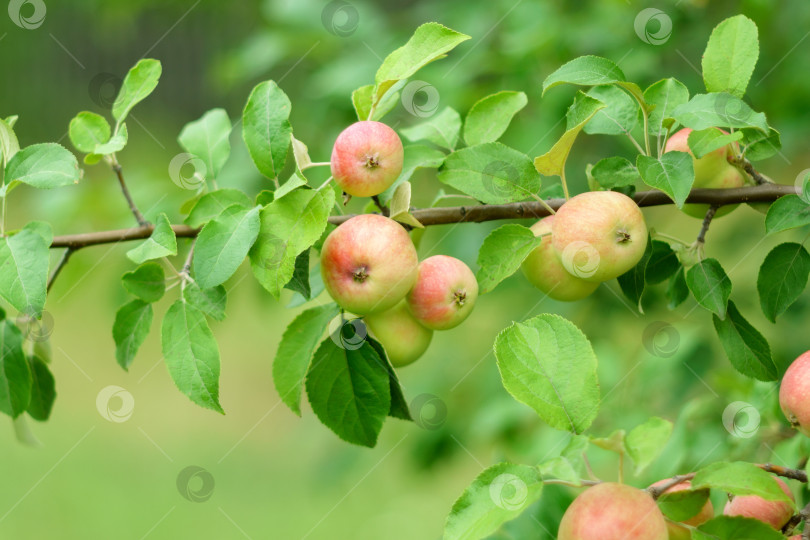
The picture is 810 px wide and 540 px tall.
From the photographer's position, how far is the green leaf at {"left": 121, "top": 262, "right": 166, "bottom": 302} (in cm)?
64

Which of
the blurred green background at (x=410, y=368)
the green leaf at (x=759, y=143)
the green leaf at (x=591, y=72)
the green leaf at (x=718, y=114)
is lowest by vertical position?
the blurred green background at (x=410, y=368)

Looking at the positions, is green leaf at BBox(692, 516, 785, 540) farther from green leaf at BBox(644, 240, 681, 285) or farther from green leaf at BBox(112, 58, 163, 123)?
green leaf at BBox(112, 58, 163, 123)

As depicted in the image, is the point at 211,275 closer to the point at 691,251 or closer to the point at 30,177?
the point at 30,177

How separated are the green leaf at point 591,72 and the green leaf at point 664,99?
4 cm

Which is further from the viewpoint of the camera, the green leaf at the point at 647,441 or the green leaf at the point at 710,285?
the green leaf at the point at 710,285

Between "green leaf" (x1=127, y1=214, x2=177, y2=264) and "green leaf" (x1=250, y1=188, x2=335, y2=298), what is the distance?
0.21ft

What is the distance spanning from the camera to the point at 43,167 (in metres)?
0.60

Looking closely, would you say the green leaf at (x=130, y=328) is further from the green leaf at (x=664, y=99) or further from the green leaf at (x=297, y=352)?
the green leaf at (x=664, y=99)

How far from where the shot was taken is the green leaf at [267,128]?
63cm

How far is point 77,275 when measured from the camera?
3.74 feet

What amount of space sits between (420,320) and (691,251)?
0.23 m

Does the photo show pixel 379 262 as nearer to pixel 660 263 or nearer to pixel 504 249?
pixel 504 249

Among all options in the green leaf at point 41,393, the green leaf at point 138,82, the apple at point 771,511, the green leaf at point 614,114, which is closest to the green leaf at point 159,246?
the green leaf at point 138,82

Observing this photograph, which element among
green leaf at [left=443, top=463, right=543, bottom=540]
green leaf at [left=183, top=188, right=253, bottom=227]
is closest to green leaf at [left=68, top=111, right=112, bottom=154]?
green leaf at [left=183, top=188, right=253, bottom=227]
